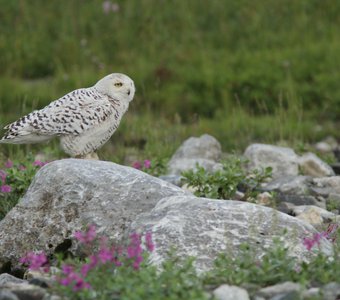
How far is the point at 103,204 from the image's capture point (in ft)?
21.0

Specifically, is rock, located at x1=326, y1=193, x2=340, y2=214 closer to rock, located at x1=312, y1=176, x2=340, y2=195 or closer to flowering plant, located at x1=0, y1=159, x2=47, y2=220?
rock, located at x1=312, y1=176, x2=340, y2=195

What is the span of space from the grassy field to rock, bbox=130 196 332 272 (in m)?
5.14

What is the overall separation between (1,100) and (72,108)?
6.50 metres

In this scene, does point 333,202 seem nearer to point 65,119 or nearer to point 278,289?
point 65,119

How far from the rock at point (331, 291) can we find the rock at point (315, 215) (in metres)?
2.42

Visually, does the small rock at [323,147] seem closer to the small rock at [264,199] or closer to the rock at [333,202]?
the rock at [333,202]

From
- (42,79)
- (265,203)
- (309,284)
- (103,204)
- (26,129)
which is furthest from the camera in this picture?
(42,79)

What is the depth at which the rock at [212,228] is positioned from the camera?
5508 millimetres

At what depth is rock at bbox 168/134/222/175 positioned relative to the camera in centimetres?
969

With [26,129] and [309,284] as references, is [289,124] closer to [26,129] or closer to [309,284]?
[26,129]

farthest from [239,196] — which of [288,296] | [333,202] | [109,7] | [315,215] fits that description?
[109,7]

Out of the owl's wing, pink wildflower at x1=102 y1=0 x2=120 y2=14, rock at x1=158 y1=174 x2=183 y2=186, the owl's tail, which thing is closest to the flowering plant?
the owl's tail

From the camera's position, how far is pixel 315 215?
7.40 metres

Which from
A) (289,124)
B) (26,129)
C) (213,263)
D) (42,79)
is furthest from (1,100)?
(213,263)
